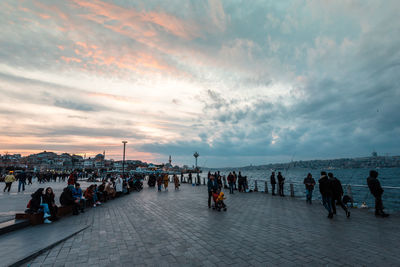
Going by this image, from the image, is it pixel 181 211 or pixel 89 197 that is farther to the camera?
pixel 89 197

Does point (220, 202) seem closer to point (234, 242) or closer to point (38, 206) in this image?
point (234, 242)

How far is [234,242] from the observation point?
5.23m

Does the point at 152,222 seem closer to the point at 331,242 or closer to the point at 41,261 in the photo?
the point at 41,261

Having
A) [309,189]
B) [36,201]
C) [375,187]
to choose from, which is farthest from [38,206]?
[375,187]

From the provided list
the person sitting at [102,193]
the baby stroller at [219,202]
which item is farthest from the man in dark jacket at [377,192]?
the person sitting at [102,193]

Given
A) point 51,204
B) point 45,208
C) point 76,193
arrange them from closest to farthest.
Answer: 1. point 45,208
2. point 51,204
3. point 76,193

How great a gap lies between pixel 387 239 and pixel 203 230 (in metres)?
4.98

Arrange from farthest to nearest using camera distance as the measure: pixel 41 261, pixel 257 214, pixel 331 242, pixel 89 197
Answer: pixel 89 197 < pixel 257 214 < pixel 331 242 < pixel 41 261

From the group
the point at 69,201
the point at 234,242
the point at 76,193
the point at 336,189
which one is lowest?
the point at 234,242

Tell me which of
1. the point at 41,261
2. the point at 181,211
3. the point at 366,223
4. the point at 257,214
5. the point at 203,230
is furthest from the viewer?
the point at 181,211

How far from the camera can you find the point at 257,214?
845 centimetres

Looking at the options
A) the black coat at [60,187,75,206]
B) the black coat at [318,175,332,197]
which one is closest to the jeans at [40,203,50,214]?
the black coat at [60,187,75,206]

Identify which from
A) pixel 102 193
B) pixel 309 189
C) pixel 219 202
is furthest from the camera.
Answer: pixel 102 193

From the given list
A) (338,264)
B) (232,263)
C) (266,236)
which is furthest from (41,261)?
(338,264)
